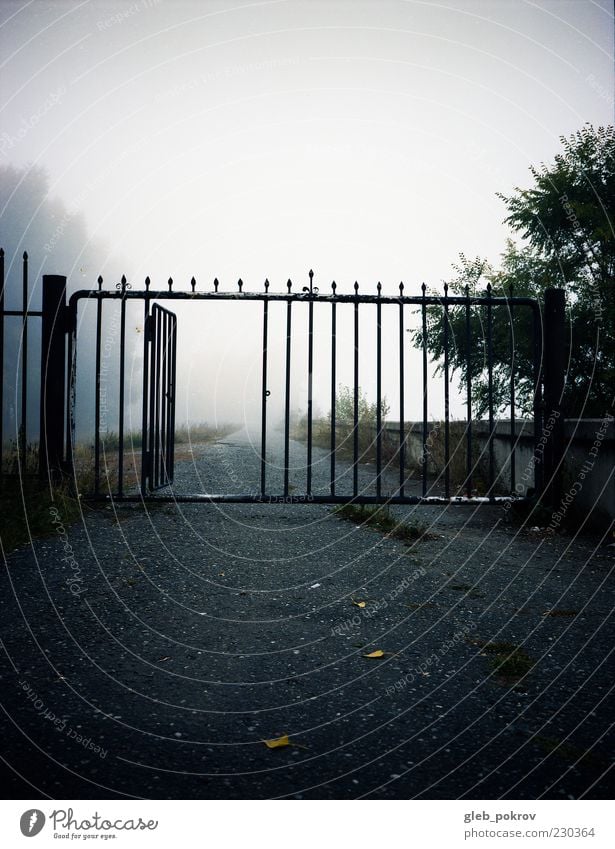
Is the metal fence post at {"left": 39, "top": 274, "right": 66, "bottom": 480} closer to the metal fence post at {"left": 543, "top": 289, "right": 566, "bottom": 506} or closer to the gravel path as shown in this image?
the gravel path

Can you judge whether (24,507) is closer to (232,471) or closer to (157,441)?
(157,441)

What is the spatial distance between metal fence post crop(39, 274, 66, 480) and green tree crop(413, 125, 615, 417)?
253 inches

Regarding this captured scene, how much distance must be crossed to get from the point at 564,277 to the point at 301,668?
31.8ft

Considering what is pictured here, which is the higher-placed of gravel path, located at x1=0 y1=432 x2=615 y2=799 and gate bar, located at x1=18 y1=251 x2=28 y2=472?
gate bar, located at x1=18 y1=251 x2=28 y2=472

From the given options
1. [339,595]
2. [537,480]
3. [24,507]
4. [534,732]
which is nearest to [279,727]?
[534,732]

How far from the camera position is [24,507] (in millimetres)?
5047

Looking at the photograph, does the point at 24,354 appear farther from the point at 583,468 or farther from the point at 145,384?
the point at 583,468

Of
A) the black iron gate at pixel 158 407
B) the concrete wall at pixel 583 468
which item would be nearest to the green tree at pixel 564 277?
the concrete wall at pixel 583 468

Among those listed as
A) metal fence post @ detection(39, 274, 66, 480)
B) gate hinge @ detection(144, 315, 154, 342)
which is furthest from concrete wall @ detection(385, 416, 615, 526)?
metal fence post @ detection(39, 274, 66, 480)

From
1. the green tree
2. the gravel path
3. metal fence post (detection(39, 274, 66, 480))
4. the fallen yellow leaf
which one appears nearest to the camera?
the gravel path

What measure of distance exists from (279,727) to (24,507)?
3846 millimetres

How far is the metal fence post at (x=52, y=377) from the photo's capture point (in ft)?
18.6

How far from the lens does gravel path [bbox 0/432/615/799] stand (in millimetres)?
1857

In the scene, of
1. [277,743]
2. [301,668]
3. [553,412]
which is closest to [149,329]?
[301,668]
